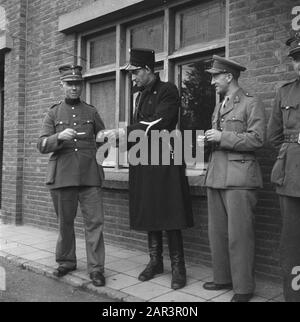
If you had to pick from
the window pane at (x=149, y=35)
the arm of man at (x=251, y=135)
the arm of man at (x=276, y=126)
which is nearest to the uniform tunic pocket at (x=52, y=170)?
the arm of man at (x=251, y=135)

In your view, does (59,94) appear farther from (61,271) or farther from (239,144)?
(239,144)

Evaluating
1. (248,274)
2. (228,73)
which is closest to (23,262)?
A: (248,274)

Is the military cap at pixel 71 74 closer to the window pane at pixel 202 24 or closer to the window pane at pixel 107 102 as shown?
the window pane at pixel 202 24

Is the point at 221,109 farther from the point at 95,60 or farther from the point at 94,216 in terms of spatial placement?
the point at 95,60

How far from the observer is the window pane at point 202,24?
5.16 meters

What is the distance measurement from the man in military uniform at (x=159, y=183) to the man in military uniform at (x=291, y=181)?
1012 millimetres

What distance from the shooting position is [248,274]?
13.0ft

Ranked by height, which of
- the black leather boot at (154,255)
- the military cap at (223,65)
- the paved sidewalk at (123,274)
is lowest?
the paved sidewalk at (123,274)

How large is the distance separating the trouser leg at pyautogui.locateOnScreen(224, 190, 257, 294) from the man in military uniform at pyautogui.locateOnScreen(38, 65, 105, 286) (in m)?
1.40

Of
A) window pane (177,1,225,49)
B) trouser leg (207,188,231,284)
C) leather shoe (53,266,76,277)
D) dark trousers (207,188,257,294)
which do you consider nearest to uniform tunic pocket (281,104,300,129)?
dark trousers (207,188,257,294)

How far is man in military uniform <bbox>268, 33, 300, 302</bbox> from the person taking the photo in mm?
3585

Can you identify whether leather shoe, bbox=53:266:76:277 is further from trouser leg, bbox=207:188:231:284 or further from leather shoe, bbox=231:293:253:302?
leather shoe, bbox=231:293:253:302

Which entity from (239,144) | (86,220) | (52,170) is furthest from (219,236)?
(52,170)

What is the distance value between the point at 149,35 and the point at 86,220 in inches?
107
